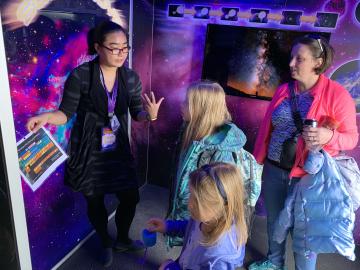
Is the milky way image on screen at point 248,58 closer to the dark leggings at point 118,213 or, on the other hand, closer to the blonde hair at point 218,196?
the dark leggings at point 118,213

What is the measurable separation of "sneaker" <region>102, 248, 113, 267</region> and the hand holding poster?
0.78 m

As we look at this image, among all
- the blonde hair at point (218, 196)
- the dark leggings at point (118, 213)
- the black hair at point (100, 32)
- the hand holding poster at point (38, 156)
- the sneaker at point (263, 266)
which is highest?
the black hair at point (100, 32)

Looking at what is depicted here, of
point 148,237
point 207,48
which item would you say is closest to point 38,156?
point 148,237

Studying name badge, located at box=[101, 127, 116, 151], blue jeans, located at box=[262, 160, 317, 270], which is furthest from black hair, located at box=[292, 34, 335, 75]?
name badge, located at box=[101, 127, 116, 151]

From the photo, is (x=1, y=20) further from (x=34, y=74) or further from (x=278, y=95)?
(x=278, y=95)

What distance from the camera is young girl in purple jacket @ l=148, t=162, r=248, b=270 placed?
4.41 feet

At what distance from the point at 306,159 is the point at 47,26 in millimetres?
1648

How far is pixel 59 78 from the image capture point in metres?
2.03

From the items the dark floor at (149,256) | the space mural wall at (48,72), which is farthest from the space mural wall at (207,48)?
the space mural wall at (48,72)

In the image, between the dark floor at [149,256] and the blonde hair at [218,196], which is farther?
the dark floor at [149,256]

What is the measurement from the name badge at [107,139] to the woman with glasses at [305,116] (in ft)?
3.33

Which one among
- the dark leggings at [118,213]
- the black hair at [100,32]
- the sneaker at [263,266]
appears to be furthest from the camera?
the sneaker at [263,266]

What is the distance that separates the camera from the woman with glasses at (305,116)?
6.07 ft

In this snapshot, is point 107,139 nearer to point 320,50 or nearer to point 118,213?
point 118,213
